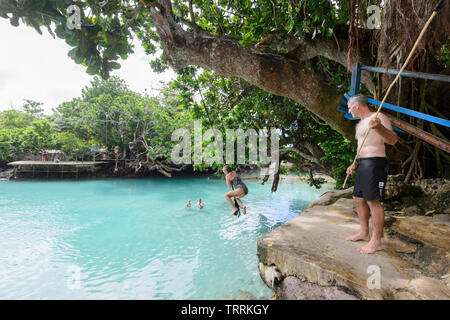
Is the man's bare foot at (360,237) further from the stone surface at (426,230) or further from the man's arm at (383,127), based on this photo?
the man's arm at (383,127)

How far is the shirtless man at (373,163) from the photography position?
6.79 feet

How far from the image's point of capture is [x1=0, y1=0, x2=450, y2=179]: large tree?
3.06 m

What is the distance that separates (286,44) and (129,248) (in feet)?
21.3

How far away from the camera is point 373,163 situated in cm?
213

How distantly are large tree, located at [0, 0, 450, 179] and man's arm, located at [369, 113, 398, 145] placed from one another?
1.51m

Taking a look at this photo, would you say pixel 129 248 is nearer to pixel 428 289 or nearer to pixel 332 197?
pixel 332 197

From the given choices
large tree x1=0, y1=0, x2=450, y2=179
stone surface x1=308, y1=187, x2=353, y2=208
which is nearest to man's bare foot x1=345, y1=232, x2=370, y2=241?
large tree x1=0, y1=0, x2=450, y2=179

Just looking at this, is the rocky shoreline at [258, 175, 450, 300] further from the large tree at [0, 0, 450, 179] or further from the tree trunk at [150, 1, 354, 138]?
the tree trunk at [150, 1, 354, 138]

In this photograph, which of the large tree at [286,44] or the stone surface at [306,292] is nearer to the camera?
the stone surface at [306,292]

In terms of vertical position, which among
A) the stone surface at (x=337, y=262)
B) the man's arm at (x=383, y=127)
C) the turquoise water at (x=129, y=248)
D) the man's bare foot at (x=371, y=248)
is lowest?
the turquoise water at (x=129, y=248)

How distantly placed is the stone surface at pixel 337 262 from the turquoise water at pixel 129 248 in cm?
188

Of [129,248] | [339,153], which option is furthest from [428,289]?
[129,248]

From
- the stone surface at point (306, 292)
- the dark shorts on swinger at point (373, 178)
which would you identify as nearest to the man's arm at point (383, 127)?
the dark shorts on swinger at point (373, 178)

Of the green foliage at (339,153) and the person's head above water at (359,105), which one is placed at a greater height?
the person's head above water at (359,105)
